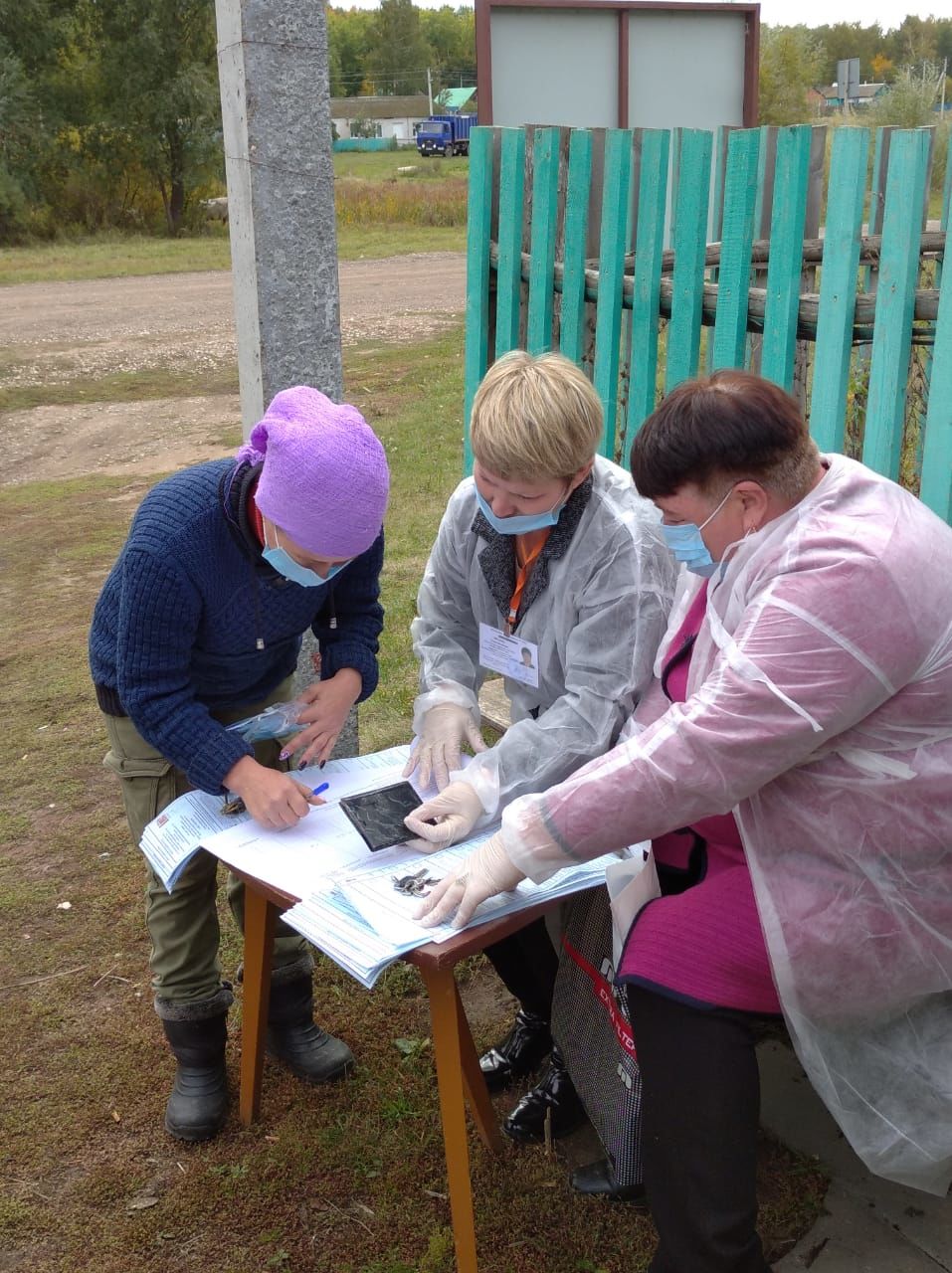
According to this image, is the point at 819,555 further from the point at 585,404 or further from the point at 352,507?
the point at 352,507

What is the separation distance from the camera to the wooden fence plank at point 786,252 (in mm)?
2715

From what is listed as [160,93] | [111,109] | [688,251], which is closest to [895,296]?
[688,251]

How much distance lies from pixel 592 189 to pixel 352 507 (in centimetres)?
198

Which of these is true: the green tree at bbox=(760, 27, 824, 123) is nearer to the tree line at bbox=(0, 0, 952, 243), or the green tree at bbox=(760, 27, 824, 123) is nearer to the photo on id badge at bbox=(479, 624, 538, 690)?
the tree line at bbox=(0, 0, 952, 243)

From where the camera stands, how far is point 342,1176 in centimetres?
234

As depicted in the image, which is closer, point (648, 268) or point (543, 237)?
point (648, 268)

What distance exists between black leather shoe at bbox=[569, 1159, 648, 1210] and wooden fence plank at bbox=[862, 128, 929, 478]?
1.65m

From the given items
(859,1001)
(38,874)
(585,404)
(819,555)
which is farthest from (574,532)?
(38,874)

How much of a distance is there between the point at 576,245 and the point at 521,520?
5.57 ft

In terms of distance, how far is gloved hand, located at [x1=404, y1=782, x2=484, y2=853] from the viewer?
2.02 meters

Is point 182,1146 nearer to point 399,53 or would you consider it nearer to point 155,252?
point 155,252

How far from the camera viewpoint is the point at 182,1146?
246cm

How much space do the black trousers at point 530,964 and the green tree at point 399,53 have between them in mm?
87051

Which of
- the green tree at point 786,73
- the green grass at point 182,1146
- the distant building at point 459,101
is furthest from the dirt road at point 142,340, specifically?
the distant building at point 459,101
